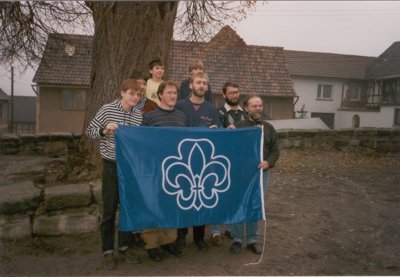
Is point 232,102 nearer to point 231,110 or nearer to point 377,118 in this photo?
point 231,110

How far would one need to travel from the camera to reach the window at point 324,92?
35719mm

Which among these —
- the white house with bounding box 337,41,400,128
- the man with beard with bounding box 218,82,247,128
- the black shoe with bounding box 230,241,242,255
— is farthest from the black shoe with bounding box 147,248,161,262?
the white house with bounding box 337,41,400,128

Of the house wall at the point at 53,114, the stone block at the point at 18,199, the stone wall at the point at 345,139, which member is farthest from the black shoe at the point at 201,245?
the house wall at the point at 53,114

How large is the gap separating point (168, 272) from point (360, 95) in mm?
37893

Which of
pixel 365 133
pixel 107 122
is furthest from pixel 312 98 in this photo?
pixel 107 122

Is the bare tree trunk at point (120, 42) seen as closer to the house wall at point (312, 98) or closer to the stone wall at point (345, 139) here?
the stone wall at point (345, 139)

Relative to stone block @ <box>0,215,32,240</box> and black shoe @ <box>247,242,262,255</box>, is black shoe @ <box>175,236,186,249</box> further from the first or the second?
stone block @ <box>0,215,32,240</box>

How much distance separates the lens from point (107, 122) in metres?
3.85

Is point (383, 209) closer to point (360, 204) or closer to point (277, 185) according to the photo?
point (360, 204)

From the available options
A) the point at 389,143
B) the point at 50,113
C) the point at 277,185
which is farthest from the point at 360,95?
the point at 277,185

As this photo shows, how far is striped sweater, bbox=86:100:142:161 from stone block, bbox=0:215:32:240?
1.35 metres

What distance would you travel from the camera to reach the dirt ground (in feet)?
12.8

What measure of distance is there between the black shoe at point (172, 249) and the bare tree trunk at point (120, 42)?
1834 millimetres

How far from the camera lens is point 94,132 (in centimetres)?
379
